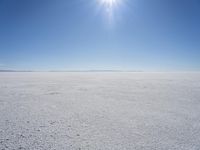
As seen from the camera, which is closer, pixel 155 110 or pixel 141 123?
pixel 141 123

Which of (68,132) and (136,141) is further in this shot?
(68,132)

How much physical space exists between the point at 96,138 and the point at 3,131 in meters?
3.15

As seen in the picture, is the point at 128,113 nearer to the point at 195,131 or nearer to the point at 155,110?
the point at 155,110

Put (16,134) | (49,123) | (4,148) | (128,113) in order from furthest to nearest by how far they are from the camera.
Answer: (128,113), (49,123), (16,134), (4,148)

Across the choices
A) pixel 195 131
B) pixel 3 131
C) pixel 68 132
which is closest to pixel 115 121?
pixel 68 132

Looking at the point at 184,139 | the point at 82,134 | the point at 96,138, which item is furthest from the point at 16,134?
the point at 184,139

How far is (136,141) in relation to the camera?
4129 millimetres

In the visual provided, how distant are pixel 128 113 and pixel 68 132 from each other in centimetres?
315

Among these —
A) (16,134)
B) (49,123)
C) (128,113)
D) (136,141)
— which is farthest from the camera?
(128,113)

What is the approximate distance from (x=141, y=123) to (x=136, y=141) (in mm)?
1465

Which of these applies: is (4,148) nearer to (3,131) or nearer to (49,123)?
(3,131)

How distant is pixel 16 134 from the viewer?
14.7 ft

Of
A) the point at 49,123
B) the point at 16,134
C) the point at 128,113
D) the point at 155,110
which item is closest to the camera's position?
the point at 16,134

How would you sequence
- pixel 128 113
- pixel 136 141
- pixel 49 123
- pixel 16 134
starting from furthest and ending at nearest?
pixel 128 113
pixel 49 123
pixel 16 134
pixel 136 141
